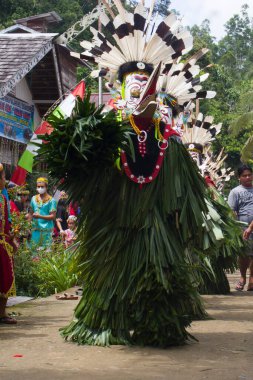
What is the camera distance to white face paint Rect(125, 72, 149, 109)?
6312 millimetres

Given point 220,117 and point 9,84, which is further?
point 220,117

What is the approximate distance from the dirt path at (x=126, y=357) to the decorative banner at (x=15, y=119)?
9726 mm

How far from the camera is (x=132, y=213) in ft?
19.6

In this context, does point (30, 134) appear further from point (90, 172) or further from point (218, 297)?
point (90, 172)

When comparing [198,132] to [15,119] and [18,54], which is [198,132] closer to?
[18,54]

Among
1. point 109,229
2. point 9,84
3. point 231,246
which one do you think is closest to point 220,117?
point 9,84

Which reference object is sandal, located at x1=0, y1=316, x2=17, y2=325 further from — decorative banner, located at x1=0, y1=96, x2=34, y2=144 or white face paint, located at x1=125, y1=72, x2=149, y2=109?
decorative banner, located at x1=0, y1=96, x2=34, y2=144

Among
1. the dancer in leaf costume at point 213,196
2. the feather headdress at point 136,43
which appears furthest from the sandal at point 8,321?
the dancer in leaf costume at point 213,196

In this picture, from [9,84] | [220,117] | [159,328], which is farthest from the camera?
[220,117]

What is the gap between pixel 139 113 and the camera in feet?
19.5

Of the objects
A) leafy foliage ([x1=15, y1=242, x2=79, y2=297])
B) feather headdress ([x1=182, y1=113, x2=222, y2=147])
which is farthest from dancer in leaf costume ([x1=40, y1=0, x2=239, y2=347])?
feather headdress ([x1=182, y1=113, x2=222, y2=147])

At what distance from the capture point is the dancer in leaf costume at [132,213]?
579cm

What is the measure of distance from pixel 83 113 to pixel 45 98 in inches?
527

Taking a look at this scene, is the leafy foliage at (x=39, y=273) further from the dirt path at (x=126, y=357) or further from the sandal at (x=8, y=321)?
the dirt path at (x=126, y=357)
